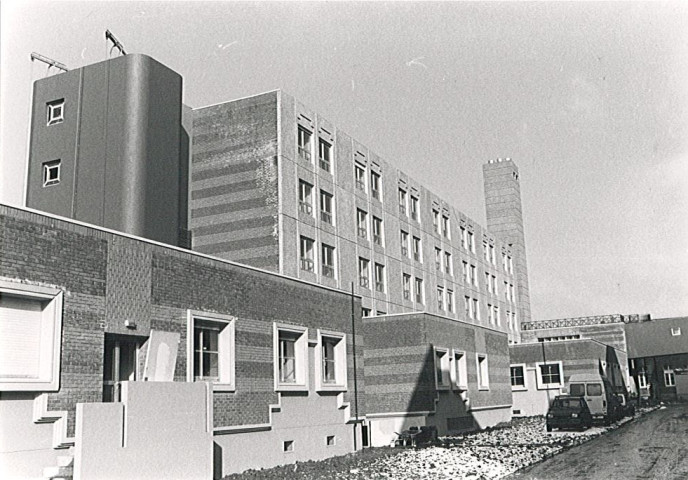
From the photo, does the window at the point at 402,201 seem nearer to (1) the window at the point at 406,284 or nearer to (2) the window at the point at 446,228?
(1) the window at the point at 406,284

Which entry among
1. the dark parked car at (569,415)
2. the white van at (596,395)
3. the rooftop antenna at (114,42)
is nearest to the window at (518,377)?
the white van at (596,395)

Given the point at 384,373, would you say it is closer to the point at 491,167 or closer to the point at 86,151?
the point at 86,151

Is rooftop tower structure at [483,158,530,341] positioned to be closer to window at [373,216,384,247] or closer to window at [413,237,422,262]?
window at [413,237,422,262]

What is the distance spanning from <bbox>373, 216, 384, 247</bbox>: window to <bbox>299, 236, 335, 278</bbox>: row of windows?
5755mm

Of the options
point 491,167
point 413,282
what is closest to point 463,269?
point 413,282

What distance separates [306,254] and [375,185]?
10.6m

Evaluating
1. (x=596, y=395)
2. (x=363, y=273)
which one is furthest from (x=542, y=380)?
(x=363, y=273)

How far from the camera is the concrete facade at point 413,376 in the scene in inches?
1232

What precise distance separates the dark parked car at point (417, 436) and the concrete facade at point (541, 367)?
25.3 metres

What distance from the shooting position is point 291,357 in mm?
23844

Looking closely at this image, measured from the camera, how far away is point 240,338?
2092cm

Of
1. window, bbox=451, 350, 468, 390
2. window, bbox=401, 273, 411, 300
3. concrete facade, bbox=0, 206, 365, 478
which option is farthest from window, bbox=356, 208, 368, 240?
concrete facade, bbox=0, 206, 365, 478

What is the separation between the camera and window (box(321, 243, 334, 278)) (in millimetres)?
38719

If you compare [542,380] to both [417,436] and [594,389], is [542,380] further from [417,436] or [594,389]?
[417,436]
